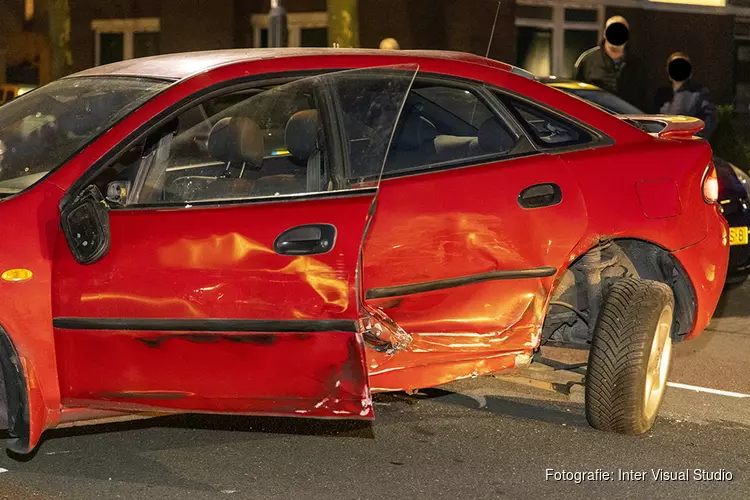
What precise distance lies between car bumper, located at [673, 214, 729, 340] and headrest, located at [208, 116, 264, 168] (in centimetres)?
203

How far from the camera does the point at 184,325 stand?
190 inches

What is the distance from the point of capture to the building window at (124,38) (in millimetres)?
26888

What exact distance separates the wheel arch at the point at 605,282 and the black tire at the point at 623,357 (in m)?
0.17

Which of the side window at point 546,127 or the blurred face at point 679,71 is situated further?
the blurred face at point 679,71

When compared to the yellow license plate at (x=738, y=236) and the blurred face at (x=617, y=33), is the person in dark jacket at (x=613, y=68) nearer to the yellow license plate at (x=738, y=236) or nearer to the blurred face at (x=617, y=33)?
the blurred face at (x=617, y=33)

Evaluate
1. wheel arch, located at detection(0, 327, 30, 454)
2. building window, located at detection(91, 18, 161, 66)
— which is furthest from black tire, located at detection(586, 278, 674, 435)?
building window, located at detection(91, 18, 161, 66)

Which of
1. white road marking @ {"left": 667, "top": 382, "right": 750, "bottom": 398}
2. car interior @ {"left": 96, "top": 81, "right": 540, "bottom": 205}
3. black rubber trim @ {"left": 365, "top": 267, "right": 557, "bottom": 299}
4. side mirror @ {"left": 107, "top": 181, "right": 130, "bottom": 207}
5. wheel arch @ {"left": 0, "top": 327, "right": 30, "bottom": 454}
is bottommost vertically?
white road marking @ {"left": 667, "top": 382, "right": 750, "bottom": 398}

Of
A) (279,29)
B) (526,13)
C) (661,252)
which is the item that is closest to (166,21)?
(526,13)

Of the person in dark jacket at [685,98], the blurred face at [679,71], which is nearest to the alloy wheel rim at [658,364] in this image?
the person in dark jacket at [685,98]

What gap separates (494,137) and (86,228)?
5.97 ft

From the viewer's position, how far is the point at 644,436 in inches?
241

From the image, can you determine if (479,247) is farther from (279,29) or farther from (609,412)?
(279,29)

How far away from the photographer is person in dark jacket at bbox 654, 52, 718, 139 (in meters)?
12.0

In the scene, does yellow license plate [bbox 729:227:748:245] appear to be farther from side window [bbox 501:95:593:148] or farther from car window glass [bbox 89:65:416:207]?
car window glass [bbox 89:65:416:207]
